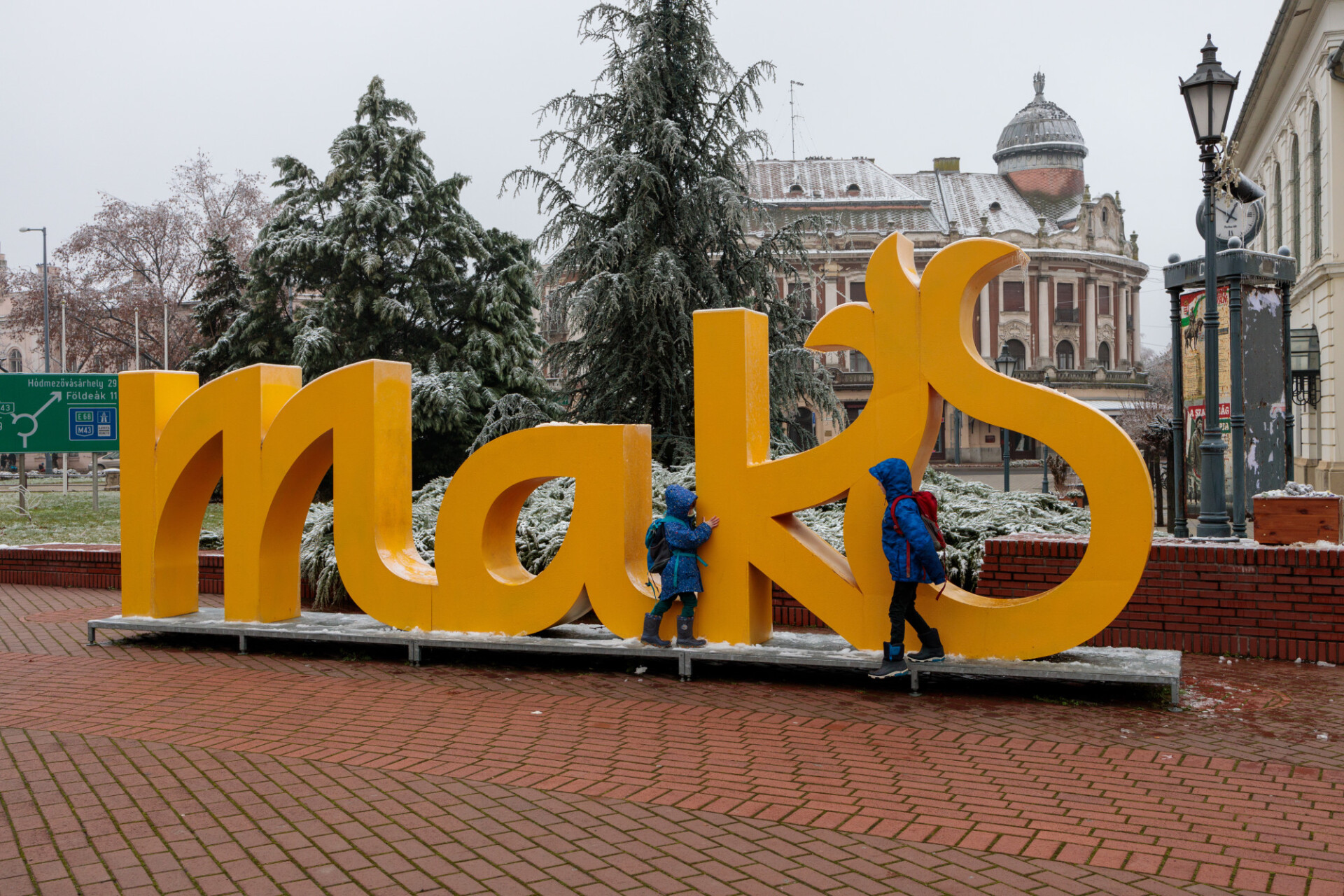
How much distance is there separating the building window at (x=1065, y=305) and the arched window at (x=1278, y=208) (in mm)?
33982

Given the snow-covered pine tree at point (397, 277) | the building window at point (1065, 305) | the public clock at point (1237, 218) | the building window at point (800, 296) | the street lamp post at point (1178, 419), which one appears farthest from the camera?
the building window at point (1065, 305)

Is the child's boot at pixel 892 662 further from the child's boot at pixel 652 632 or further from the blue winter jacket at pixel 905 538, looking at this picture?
the child's boot at pixel 652 632

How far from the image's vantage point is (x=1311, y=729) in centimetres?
609

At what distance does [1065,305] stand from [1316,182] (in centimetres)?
4155

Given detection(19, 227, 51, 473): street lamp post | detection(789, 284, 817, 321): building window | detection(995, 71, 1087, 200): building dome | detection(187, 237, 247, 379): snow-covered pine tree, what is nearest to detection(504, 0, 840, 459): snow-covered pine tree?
detection(789, 284, 817, 321): building window

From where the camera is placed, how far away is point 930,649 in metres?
7.09

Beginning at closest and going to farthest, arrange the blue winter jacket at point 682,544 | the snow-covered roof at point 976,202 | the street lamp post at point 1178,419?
1. the blue winter jacket at point 682,544
2. the street lamp post at point 1178,419
3. the snow-covered roof at point 976,202

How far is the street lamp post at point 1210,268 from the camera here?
895cm

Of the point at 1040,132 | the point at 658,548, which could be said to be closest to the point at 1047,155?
the point at 1040,132

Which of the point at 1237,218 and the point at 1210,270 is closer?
the point at 1210,270

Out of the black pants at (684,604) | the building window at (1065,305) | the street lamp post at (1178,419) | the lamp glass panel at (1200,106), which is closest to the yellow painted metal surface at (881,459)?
the black pants at (684,604)

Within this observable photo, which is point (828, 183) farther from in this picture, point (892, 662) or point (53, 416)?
point (892, 662)

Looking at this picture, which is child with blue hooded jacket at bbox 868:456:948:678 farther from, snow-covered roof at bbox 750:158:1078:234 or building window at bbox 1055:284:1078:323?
building window at bbox 1055:284:1078:323

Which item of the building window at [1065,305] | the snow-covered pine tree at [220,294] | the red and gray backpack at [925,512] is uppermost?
the building window at [1065,305]
